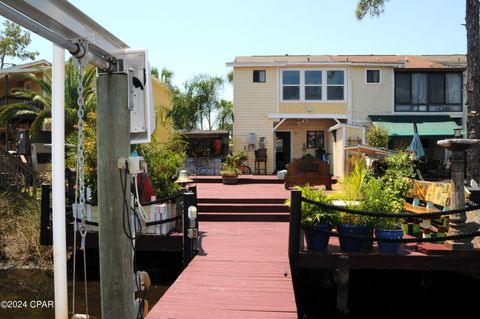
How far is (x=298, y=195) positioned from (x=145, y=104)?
10.3 ft

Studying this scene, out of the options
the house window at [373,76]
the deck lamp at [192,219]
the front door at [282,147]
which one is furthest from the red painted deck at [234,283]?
the house window at [373,76]

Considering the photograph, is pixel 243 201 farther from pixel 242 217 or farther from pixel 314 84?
pixel 314 84

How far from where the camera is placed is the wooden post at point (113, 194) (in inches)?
158

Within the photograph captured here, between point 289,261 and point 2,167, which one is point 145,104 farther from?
point 2,167

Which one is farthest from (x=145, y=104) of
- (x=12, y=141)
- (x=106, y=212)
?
(x=12, y=141)

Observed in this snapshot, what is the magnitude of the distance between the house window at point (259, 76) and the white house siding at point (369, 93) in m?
4.06

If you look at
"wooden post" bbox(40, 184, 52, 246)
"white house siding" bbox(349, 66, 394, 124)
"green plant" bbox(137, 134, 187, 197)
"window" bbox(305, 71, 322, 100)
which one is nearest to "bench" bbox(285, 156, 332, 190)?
"green plant" bbox(137, 134, 187, 197)

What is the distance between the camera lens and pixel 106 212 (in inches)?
161

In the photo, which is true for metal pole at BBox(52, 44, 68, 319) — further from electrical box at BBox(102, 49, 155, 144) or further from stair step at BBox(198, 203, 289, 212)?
stair step at BBox(198, 203, 289, 212)

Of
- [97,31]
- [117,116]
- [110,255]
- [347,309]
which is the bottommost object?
[347,309]

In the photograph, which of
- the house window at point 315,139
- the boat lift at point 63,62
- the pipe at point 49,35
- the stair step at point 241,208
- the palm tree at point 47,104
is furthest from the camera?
the house window at point 315,139

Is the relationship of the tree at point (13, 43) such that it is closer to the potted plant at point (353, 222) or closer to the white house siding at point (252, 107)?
the white house siding at point (252, 107)

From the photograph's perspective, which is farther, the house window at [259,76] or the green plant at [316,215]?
the house window at [259,76]

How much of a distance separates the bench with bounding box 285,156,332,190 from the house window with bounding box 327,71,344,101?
27.7 ft
